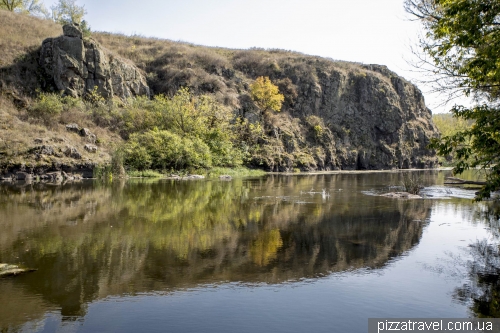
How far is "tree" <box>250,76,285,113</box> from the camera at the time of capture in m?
67.0

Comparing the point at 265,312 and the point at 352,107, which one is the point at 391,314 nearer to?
the point at 265,312

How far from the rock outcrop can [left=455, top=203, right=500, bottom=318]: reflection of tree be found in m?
49.4

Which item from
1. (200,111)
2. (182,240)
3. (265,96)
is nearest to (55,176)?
(200,111)

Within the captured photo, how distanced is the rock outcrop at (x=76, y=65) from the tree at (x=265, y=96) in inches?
935

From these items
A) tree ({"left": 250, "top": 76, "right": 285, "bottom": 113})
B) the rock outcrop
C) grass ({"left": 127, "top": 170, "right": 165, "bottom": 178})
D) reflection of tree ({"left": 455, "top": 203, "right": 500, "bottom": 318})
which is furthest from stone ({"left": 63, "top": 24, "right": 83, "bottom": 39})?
reflection of tree ({"left": 455, "top": 203, "right": 500, "bottom": 318})

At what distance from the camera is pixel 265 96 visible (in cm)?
6725

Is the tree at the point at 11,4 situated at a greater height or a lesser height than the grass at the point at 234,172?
greater

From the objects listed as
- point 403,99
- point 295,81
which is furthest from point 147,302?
point 403,99

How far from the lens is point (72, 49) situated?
167 feet

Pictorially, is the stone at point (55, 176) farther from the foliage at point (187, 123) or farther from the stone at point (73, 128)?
the foliage at point (187, 123)

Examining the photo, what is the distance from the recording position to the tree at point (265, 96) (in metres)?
67.0

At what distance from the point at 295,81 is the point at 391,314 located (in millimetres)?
73034

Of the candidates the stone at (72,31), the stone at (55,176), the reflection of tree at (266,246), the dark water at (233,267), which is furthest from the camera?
the stone at (72,31)

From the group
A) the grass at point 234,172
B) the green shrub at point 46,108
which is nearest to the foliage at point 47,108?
the green shrub at point 46,108
